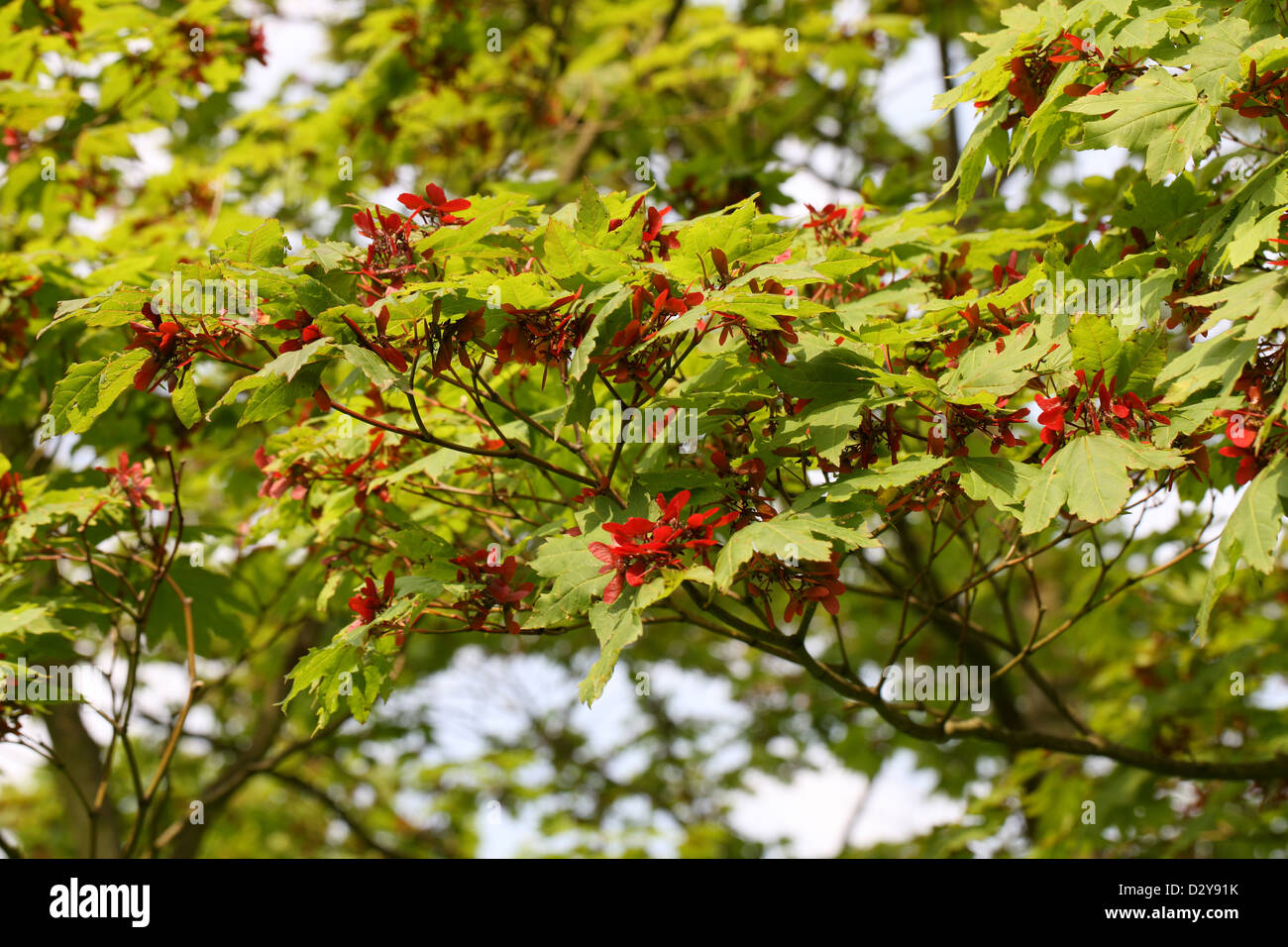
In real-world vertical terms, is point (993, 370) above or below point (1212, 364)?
above

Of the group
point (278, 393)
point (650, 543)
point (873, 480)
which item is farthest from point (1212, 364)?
point (278, 393)

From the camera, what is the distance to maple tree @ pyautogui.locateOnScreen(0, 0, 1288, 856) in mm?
2393

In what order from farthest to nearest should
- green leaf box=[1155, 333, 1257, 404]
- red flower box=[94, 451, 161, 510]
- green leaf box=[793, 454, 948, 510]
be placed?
red flower box=[94, 451, 161, 510], green leaf box=[793, 454, 948, 510], green leaf box=[1155, 333, 1257, 404]

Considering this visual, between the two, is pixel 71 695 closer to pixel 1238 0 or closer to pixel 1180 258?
pixel 1180 258

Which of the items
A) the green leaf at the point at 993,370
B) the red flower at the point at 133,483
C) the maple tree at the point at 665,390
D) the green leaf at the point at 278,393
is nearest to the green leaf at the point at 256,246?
the maple tree at the point at 665,390

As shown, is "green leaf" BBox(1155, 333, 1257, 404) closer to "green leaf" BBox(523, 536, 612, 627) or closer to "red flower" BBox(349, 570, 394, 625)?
"green leaf" BBox(523, 536, 612, 627)

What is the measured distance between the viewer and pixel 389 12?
248 inches

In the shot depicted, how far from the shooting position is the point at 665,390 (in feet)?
10.4

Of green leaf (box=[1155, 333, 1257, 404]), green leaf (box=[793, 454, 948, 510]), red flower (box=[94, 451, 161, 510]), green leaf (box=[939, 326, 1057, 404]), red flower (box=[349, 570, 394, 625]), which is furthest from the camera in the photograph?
red flower (box=[94, 451, 161, 510])

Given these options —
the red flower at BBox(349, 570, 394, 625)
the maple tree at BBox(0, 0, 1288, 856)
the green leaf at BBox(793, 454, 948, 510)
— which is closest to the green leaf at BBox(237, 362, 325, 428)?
the maple tree at BBox(0, 0, 1288, 856)

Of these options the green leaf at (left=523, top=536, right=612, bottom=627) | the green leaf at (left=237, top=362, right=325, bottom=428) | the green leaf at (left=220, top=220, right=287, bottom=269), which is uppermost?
the green leaf at (left=220, top=220, right=287, bottom=269)

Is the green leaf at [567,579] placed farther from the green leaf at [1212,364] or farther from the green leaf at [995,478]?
the green leaf at [1212,364]

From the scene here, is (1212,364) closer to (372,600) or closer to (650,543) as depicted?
(650,543)
